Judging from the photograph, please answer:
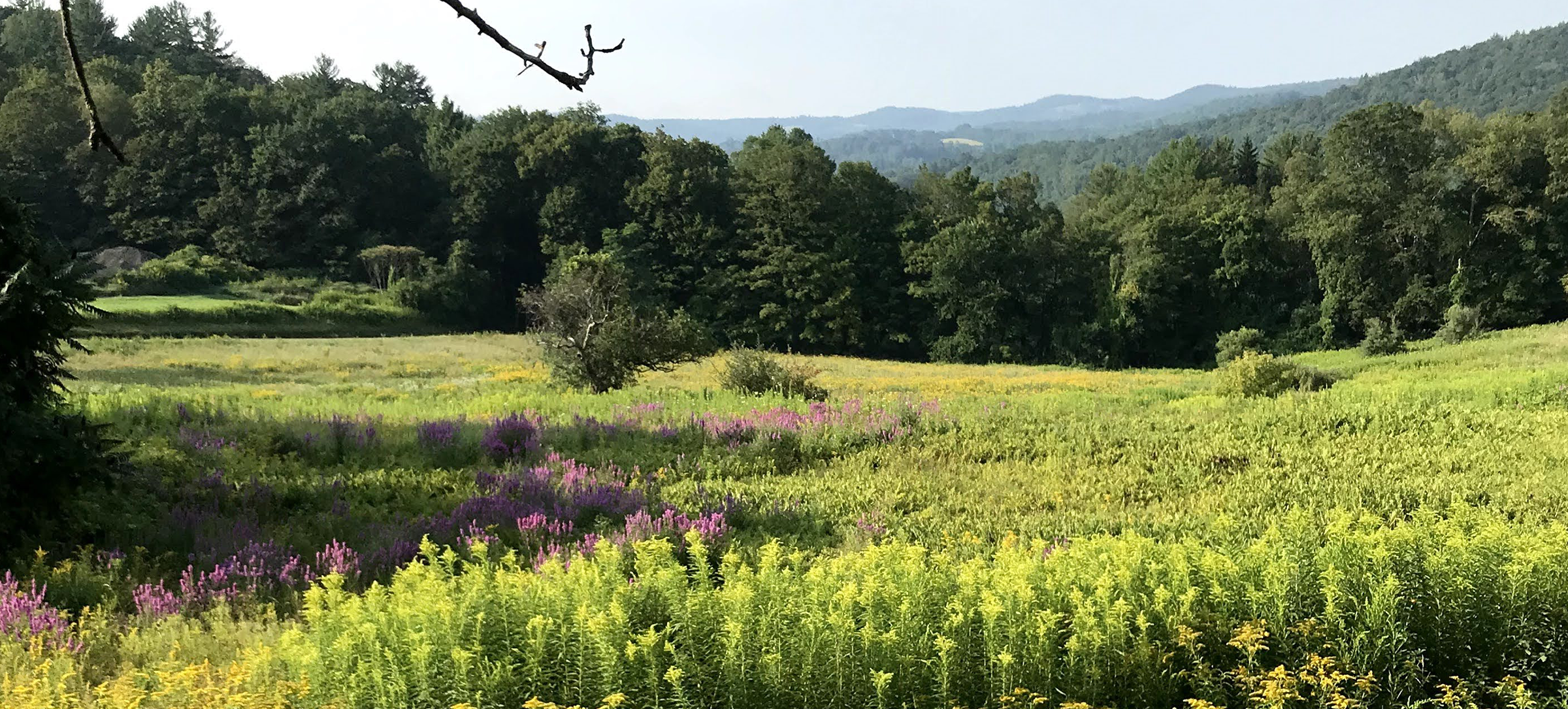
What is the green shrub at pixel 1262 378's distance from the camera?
17.1 meters

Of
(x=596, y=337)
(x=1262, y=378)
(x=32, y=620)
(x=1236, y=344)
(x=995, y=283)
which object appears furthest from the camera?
(x=995, y=283)

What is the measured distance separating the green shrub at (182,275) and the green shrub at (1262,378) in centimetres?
4948

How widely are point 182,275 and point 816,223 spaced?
36.7 metres

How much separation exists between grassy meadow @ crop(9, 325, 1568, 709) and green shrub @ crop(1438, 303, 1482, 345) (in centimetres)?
2836

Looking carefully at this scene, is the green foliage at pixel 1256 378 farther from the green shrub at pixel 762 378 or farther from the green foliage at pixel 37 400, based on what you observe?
the green foliage at pixel 37 400

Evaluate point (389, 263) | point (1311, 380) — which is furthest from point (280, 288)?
point (1311, 380)

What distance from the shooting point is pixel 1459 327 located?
37656 millimetres

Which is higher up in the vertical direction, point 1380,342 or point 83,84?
point 83,84

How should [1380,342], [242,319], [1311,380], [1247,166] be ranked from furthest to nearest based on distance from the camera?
[1247,166] → [242,319] → [1380,342] → [1311,380]

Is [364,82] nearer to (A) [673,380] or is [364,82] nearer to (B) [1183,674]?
(A) [673,380]

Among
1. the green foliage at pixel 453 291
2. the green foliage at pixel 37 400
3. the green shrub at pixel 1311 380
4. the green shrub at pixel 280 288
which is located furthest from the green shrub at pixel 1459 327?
the green shrub at pixel 280 288

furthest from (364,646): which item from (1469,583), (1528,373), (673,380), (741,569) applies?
A: (673,380)

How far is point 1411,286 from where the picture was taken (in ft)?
161

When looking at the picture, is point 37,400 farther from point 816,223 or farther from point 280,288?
point 816,223
